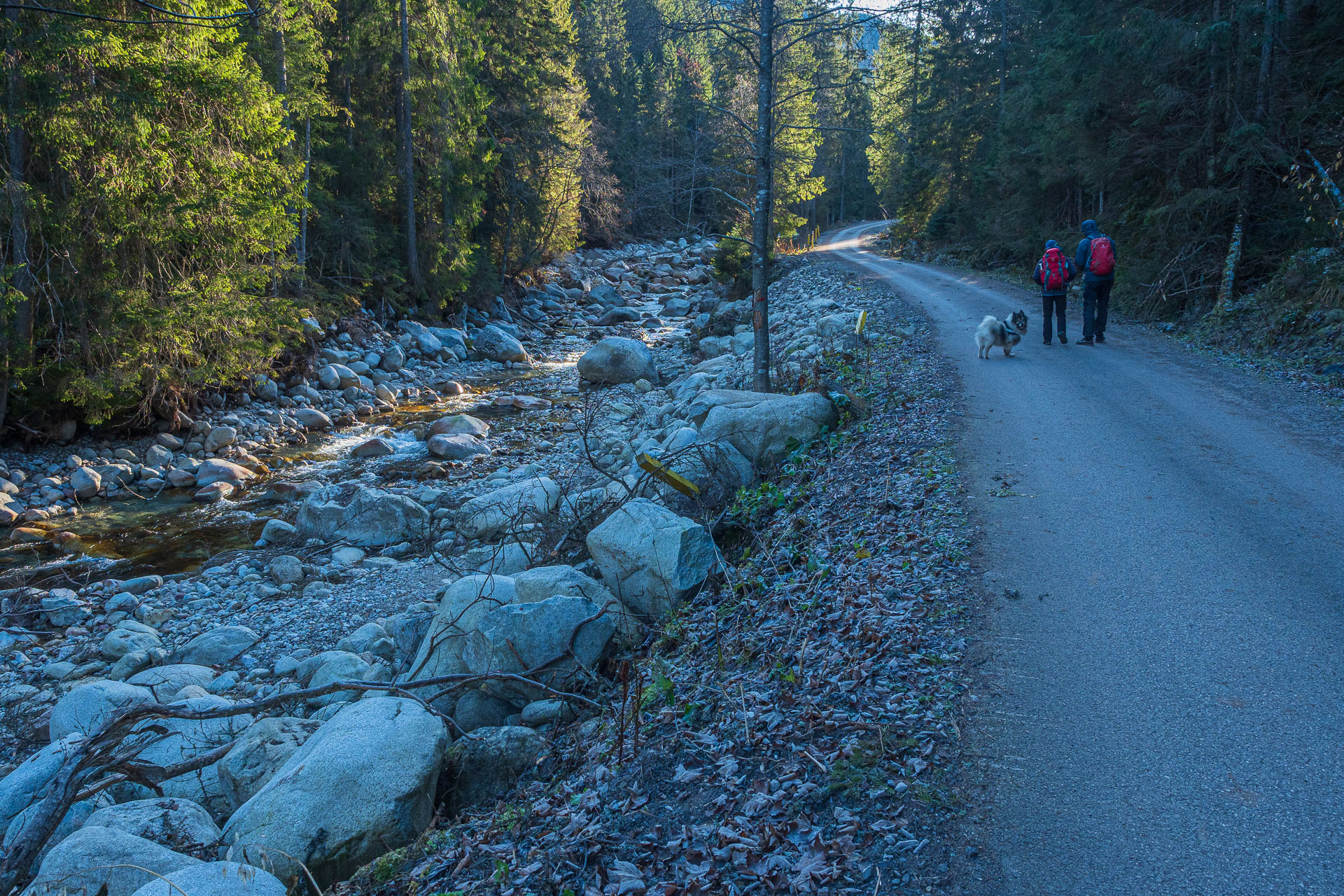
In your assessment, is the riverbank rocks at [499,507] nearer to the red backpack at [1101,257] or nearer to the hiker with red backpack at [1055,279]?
the hiker with red backpack at [1055,279]

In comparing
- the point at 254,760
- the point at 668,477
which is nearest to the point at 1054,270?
the point at 668,477

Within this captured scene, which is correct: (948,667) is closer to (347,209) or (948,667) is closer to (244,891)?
(244,891)

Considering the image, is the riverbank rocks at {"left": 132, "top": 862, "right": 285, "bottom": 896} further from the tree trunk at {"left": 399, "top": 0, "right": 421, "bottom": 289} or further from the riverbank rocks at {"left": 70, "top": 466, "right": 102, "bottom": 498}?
the tree trunk at {"left": 399, "top": 0, "right": 421, "bottom": 289}

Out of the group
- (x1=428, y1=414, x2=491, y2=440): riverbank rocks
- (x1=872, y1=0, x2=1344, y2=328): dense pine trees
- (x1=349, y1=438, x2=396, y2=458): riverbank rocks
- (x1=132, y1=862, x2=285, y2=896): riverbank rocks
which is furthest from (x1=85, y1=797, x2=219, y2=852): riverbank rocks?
(x1=428, y1=414, x2=491, y2=440): riverbank rocks

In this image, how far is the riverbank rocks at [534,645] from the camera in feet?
19.0

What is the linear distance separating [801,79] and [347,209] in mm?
16371

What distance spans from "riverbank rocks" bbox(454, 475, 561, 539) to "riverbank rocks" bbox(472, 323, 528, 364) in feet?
43.1

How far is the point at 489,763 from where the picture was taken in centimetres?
471

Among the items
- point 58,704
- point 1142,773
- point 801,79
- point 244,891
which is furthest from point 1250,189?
point 58,704

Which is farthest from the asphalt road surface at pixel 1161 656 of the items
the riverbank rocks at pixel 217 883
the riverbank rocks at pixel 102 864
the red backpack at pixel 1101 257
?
the red backpack at pixel 1101 257

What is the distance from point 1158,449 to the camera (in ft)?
23.9

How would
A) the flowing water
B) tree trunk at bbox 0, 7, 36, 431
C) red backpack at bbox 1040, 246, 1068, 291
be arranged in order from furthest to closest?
1. red backpack at bbox 1040, 246, 1068, 291
2. tree trunk at bbox 0, 7, 36, 431
3. the flowing water

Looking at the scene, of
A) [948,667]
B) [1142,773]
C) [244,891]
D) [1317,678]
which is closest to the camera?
[1142,773]

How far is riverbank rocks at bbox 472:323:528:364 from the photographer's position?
23891mm
